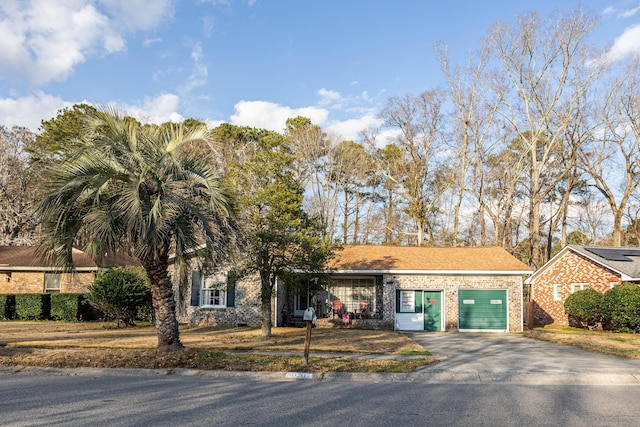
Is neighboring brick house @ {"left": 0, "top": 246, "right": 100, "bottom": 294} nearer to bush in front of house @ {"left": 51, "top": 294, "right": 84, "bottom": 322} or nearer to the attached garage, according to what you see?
bush in front of house @ {"left": 51, "top": 294, "right": 84, "bottom": 322}

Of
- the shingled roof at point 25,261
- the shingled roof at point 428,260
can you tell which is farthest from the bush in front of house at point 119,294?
the shingled roof at point 428,260

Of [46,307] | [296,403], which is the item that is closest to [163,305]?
[296,403]

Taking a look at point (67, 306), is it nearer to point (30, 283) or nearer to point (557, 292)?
point (30, 283)

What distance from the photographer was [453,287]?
23.3 metres

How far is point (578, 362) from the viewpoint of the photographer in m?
13.3

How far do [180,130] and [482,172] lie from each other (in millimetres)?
29271

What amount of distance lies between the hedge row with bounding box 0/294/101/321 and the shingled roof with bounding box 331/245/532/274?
11.5 m

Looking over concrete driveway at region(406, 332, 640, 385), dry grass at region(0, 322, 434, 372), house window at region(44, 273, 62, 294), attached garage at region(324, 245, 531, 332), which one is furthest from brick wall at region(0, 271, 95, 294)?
concrete driveway at region(406, 332, 640, 385)

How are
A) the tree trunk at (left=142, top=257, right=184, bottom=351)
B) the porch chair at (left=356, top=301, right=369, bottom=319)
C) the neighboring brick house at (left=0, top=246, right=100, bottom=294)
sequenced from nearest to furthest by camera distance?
the tree trunk at (left=142, top=257, right=184, bottom=351) < the porch chair at (left=356, top=301, right=369, bottom=319) < the neighboring brick house at (left=0, top=246, right=100, bottom=294)

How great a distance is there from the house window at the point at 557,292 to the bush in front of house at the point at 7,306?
27.1 meters

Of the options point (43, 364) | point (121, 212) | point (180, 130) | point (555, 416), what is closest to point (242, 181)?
point (180, 130)

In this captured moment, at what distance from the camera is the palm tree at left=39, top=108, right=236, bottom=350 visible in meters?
11.4

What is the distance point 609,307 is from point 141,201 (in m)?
20.2

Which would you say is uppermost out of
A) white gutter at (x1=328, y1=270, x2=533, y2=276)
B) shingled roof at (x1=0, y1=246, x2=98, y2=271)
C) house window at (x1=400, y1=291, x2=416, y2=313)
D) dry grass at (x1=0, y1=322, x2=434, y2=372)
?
shingled roof at (x1=0, y1=246, x2=98, y2=271)
